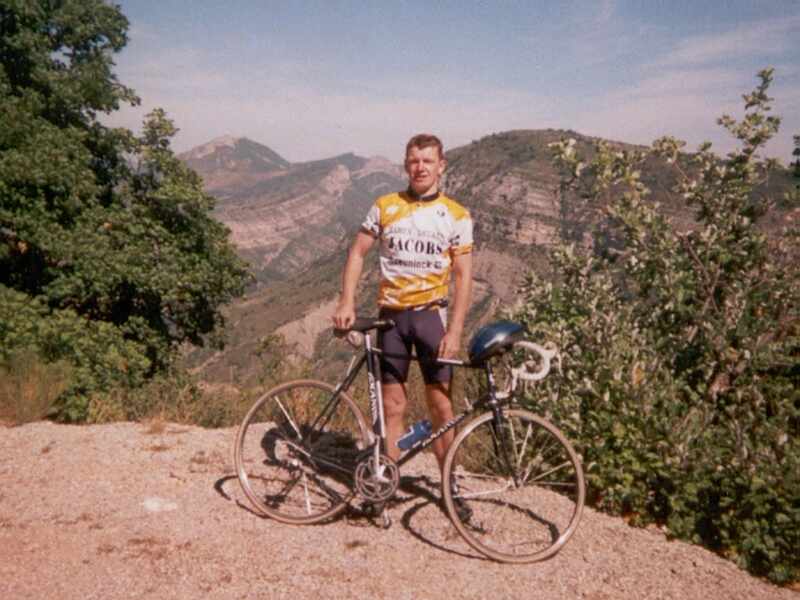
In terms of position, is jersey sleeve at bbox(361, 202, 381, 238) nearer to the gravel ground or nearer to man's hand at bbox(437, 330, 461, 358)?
man's hand at bbox(437, 330, 461, 358)

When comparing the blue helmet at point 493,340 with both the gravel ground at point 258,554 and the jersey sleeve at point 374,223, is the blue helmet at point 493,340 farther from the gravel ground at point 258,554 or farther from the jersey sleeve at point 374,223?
the gravel ground at point 258,554

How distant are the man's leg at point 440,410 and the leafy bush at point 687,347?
1.03 metres

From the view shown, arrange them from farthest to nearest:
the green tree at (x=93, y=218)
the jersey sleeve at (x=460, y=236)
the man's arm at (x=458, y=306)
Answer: the green tree at (x=93, y=218) < the jersey sleeve at (x=460, y=236) < the man's arm at (x=458, y=306)

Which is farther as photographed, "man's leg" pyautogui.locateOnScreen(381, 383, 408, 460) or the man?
"man's leg" pyautogui.locateOnScreen(381, 383, 408, 460)

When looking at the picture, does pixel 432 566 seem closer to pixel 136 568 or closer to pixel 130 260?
pixel 136 568

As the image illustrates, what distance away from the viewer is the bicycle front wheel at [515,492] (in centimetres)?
342

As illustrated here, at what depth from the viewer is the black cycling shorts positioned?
365 cm

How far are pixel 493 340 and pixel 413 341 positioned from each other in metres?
0.59

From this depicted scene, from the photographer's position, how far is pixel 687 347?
4715 millimetres

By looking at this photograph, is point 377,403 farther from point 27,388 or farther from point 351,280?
point 27,388

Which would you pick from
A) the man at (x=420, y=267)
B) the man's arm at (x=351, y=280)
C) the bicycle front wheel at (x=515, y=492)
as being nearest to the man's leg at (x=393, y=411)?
the man at (x=420, y=267)

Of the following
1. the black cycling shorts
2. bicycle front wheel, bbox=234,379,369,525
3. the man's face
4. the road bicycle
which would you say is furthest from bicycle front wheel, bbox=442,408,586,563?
the man's face

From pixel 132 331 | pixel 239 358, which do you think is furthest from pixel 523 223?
pixel 132 331

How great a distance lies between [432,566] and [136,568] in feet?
5.84
